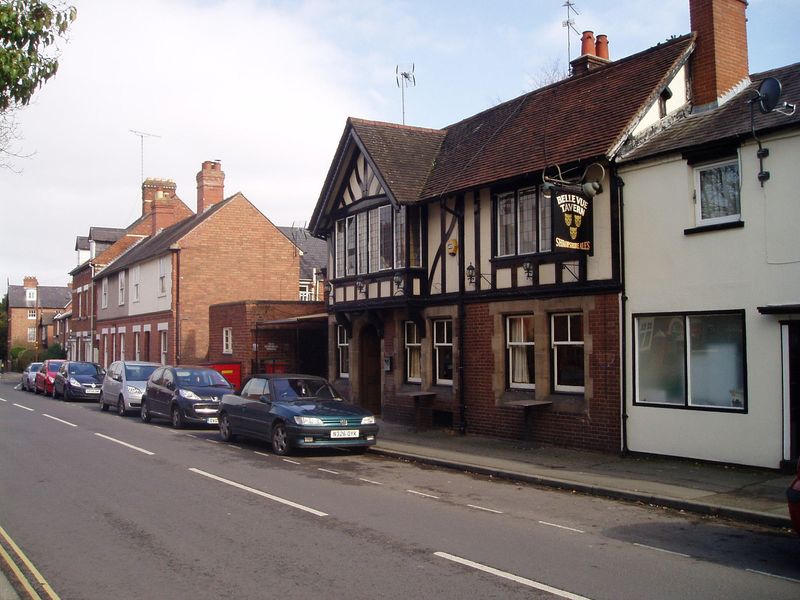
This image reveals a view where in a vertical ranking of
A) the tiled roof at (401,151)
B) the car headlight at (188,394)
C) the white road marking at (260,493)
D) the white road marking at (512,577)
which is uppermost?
the tiled roof at (401,151)

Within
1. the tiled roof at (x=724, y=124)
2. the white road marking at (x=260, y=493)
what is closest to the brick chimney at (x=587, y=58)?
the tiled roof at (x=724, y=124)

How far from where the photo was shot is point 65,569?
697cm

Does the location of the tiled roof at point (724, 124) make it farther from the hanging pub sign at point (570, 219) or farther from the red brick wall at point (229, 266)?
the red brick wall at point (229, 266)

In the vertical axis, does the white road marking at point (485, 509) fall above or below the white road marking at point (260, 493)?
below

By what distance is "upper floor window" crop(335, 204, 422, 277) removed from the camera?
18828mm

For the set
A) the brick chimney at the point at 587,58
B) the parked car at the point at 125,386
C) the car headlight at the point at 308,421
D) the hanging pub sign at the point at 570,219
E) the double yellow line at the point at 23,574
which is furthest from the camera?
the parked car at the point at 125,386

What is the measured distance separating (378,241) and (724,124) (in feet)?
30.7

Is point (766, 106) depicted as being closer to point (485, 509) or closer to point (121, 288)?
point (485, 509)

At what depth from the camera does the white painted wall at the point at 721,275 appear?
38.2ft

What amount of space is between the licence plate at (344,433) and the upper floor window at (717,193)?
7.34m

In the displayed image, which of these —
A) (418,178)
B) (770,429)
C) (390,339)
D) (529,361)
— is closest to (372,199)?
(418,178)

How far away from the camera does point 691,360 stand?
1295cm

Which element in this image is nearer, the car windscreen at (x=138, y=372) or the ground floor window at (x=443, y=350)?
the ground floor window at (x=443, y=350)

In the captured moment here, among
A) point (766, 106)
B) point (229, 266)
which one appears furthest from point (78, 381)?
point (766, 106)
